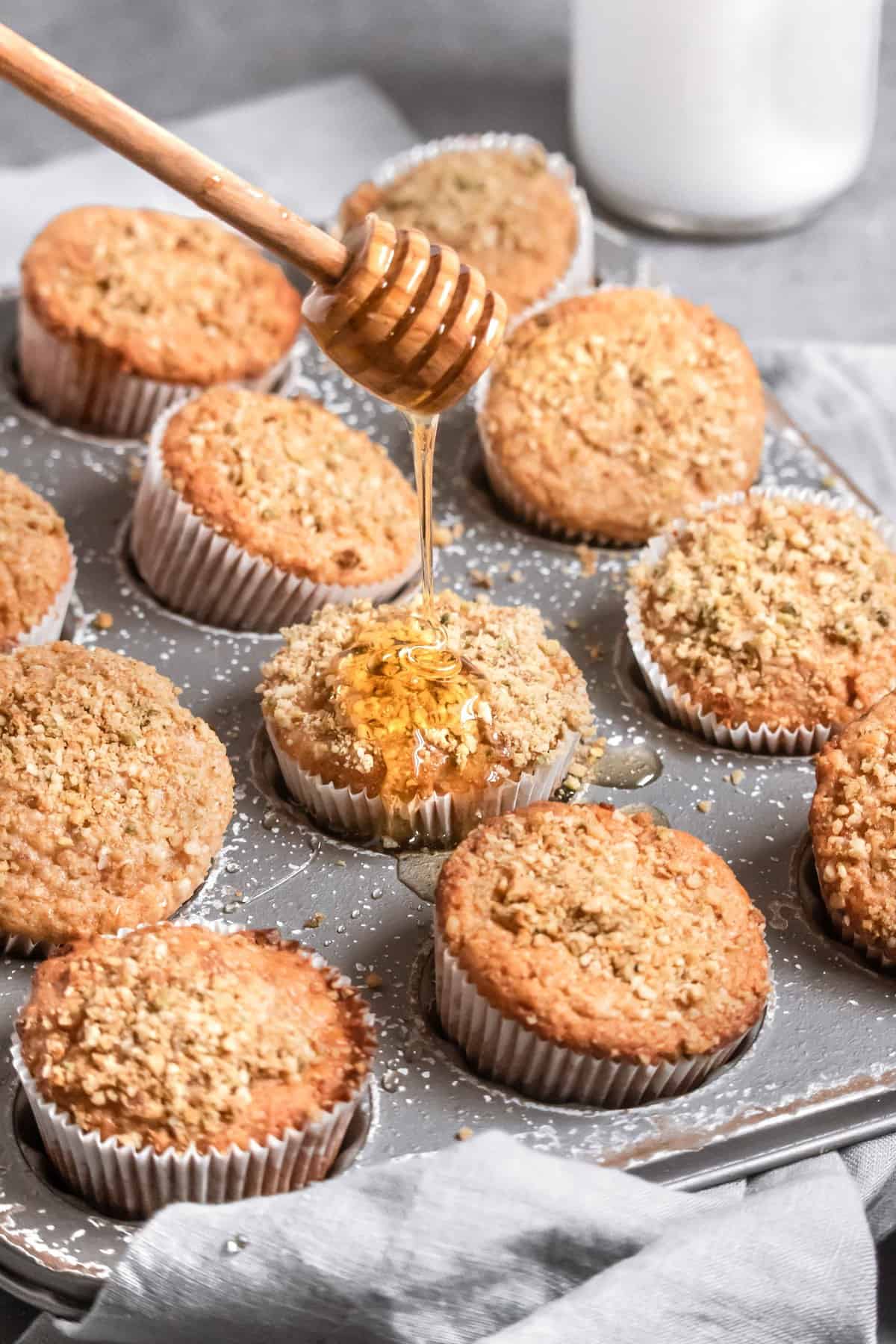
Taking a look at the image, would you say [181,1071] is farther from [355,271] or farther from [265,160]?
[265,160]

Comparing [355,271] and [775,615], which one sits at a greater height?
[355,271]

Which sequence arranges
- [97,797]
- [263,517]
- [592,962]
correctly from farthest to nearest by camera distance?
[263,517]
[97,797]
[592,962]

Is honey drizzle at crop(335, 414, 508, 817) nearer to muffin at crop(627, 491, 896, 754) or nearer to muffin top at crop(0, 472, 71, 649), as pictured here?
muffin at crop(627, 491, 896, 754)

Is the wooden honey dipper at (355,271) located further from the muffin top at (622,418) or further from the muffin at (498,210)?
the muffin at (498,210)

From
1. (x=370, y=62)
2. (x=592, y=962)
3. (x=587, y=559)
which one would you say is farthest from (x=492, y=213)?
(x=592, y=962)

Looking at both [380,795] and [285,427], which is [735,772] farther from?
[285,427]

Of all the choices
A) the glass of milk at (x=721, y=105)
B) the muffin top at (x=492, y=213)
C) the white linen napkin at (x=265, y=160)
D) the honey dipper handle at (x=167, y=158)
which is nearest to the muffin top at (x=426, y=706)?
the honey dipper handle at (x=167, y=158)

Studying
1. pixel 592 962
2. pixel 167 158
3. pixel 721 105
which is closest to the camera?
pixel 167 158

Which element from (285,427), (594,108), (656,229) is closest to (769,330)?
(656,229)
